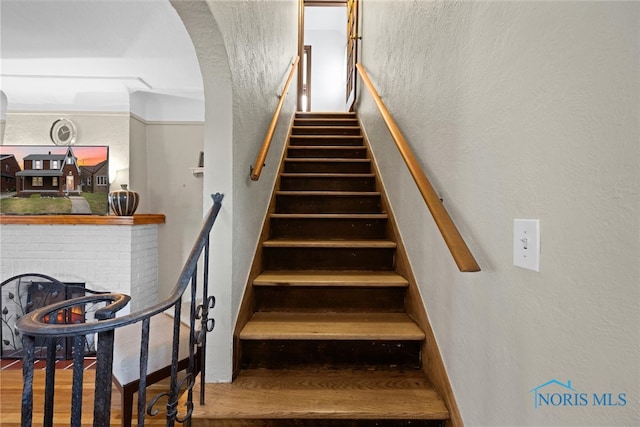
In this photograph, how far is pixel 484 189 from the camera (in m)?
1.03

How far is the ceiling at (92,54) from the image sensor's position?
2434 mm

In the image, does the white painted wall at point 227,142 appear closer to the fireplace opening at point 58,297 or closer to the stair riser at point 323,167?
the stair riser at point 323,167

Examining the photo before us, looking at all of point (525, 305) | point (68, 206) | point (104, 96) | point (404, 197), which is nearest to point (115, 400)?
point (68, 206)

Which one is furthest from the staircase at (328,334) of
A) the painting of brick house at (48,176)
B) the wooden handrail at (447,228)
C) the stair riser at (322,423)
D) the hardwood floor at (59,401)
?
the painting of brick house at (48,176)

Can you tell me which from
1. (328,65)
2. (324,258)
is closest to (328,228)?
(324,258)

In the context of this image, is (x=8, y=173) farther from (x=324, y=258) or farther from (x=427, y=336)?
(x=427, y=336)

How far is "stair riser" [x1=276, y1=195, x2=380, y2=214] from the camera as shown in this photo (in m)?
2.48

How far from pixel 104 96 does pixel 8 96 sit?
1048 millimetres

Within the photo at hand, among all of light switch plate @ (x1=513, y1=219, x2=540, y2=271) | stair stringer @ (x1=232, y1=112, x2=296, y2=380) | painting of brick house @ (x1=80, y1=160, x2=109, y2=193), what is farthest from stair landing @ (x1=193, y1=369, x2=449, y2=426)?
painting of brick house @ (x1=80, y1=160, x2=109, y2=193)

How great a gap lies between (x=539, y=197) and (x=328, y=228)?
1.54 meters

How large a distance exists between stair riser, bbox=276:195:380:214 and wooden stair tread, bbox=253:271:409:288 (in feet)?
2.14

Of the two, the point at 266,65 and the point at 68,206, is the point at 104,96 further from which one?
the point at 266,65

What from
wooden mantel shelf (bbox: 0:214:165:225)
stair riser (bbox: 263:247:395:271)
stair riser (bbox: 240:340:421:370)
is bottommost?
stair riser (bbox: 240:340:421:370)

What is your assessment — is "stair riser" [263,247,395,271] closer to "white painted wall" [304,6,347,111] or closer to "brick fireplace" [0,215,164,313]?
"brick fireplace" [0,215,164,313]
